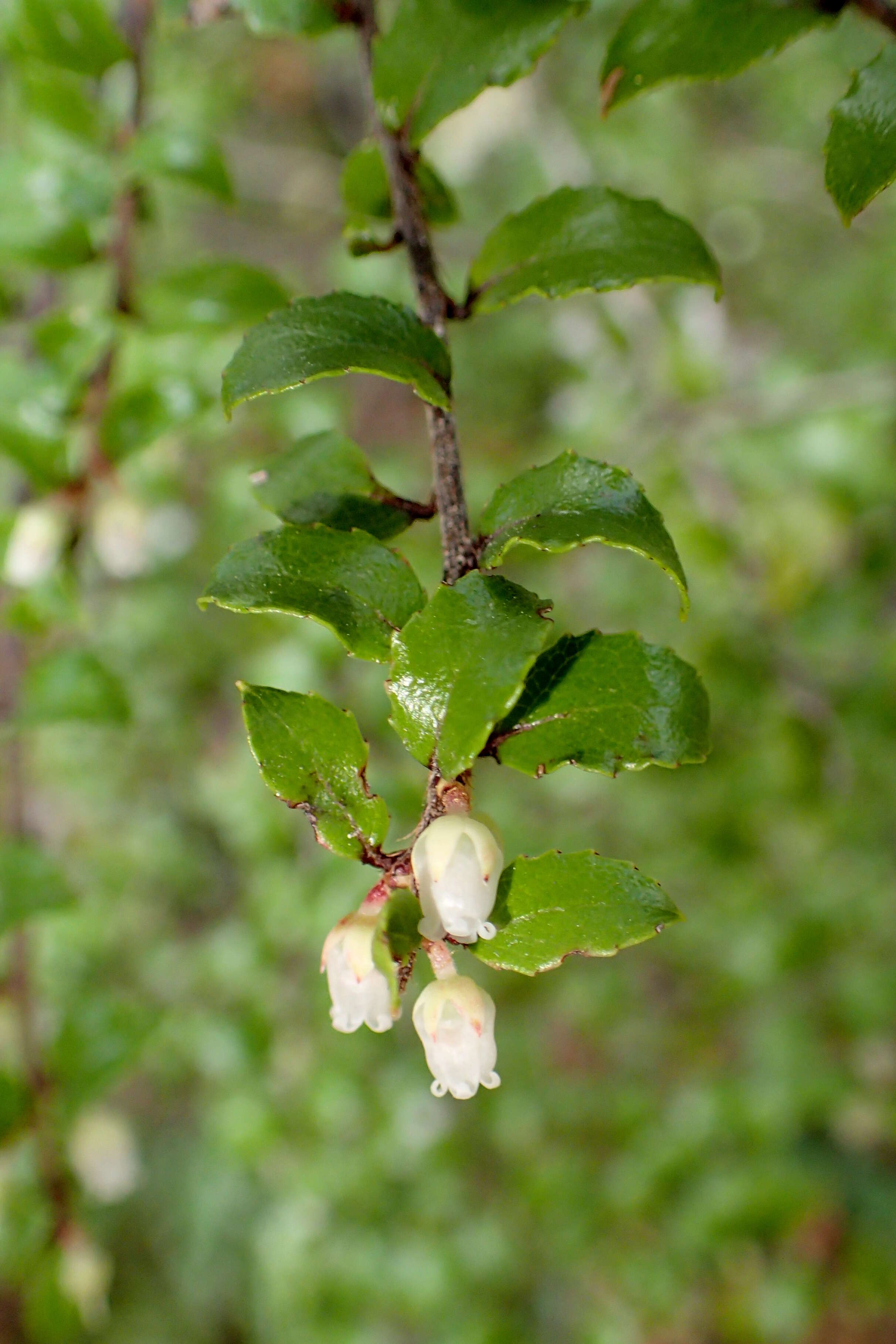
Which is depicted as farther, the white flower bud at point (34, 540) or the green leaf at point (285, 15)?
the white flower bud at point (34, 540)

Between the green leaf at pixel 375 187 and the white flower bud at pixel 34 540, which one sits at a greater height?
the green leaf at pixel 375 187

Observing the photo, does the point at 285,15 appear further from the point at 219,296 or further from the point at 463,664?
the point at 463,664

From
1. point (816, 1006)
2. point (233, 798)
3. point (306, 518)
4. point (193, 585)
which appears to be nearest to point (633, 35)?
point (306, 518)

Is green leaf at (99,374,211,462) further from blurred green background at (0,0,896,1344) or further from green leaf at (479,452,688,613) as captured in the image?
green leaf at (479,452,688,613)

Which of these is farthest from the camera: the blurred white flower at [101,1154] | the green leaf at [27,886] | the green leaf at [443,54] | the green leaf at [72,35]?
the blurred white flower at [101,1154]

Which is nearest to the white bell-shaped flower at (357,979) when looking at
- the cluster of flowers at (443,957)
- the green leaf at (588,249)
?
the cluster of flowers at (443,957)

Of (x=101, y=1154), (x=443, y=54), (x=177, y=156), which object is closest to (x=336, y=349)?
(x=443, y=54)

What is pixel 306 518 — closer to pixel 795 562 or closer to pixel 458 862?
pixel 458 862

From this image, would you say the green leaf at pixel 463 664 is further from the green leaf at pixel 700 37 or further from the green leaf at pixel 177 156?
the green leaf at pixel 177 156
